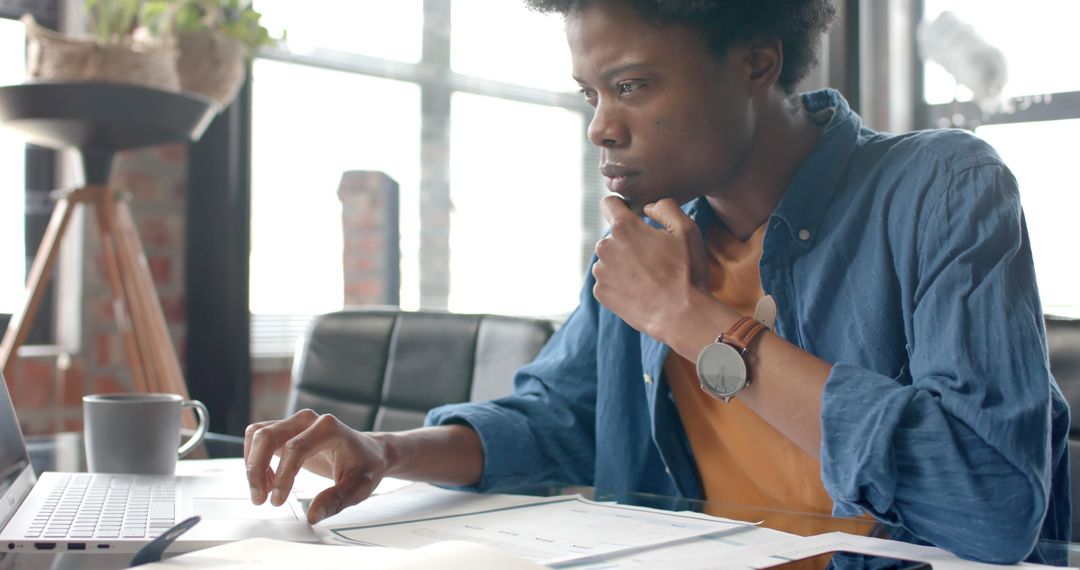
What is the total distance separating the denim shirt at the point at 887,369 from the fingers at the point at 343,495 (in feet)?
0.56

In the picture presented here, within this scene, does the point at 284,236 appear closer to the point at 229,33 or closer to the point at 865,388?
the point at 229,33

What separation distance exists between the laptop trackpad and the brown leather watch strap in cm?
38

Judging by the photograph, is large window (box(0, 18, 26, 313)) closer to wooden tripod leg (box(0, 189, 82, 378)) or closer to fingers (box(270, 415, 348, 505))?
wooden tripod leg (box(0, 189, 82, 378))

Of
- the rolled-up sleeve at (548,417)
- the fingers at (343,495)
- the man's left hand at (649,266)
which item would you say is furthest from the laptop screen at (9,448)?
the man's left hand at (649,266)

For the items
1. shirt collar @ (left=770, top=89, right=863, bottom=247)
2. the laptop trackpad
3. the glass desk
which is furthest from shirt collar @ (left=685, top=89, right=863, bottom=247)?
the laptop trackpad

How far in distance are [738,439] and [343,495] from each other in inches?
18.4

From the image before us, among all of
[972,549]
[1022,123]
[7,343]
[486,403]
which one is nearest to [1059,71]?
[1022,123]

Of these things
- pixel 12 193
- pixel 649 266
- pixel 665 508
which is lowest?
pixel 665 508

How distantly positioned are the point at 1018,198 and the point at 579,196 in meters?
2.52

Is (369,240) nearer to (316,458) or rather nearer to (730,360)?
(316,458)

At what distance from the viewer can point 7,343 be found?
1.93 m

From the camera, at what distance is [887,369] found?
971 millimetres

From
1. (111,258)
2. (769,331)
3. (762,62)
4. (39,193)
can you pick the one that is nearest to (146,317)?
(111,258)

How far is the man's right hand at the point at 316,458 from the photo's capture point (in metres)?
0.80
